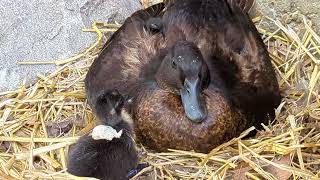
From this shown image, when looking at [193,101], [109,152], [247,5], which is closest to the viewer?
[109,152]

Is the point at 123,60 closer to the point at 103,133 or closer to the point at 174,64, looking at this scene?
the point at 174,64

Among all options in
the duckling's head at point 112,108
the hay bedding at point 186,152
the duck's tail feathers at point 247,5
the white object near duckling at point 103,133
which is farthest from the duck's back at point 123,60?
the duck's tail feathers at point 247,5

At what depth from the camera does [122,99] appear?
4.50m

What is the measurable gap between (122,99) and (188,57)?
1.59 feet

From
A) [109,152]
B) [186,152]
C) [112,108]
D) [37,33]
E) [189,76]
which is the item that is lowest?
[186,152]

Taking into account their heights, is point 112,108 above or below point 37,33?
below

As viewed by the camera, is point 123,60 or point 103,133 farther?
point 123,60

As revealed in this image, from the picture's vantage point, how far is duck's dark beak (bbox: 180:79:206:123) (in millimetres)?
4238

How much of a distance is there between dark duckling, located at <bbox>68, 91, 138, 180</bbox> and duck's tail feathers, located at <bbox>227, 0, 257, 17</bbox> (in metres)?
0.99

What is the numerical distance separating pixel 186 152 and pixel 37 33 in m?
1.43

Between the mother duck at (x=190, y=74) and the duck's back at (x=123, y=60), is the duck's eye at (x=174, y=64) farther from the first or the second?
the duck's back at (x=123, y=60)

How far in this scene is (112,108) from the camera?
4.44 metres

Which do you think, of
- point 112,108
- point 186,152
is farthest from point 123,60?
point 186,152

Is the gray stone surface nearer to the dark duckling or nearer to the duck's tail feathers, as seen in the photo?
the dark duckling
